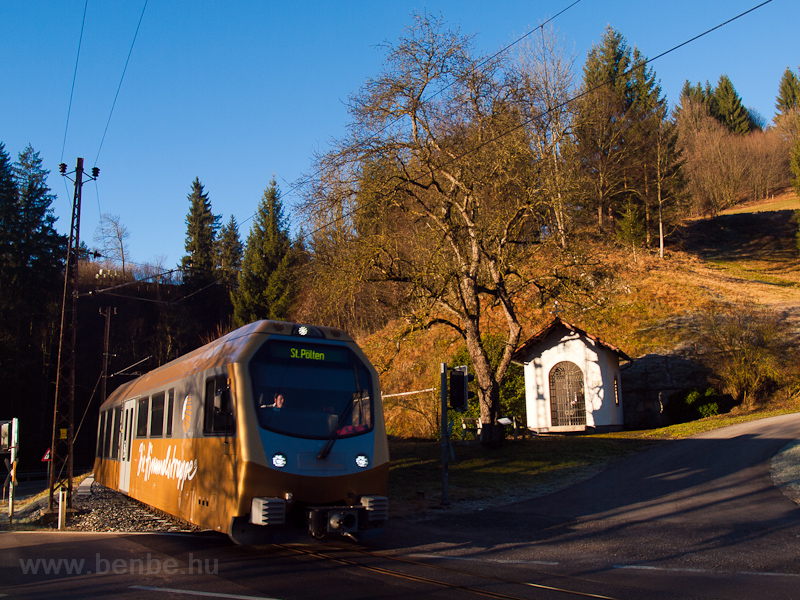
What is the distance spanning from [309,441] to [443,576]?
2.47 metres

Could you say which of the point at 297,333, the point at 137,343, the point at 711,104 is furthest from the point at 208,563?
the point at 711,104

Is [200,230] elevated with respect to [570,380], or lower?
elevated

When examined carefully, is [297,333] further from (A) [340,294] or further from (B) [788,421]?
(B) [788,421]

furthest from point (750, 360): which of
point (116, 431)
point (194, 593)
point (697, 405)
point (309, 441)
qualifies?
point (194, 593)

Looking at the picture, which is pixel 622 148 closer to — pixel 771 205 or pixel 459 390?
pixel 771 205

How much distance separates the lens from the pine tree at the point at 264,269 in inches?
2356

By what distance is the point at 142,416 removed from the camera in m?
14.2

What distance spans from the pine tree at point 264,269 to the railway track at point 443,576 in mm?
50935

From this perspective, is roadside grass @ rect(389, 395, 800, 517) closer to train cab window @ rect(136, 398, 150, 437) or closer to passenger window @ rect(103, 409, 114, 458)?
train cab window @ rect(136, 398, 150, 437)

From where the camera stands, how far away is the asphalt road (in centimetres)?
679

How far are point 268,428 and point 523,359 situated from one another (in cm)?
2192

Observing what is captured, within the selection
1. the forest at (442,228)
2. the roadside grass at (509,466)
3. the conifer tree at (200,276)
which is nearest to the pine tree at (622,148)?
the forest at (442,228)

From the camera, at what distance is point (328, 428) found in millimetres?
8773

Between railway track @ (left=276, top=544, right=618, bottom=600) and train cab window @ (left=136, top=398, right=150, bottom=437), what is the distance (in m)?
5.94
